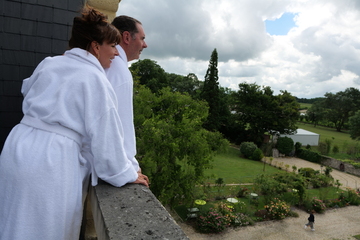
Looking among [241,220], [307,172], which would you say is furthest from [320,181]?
[241,220]

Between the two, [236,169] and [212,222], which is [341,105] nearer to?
[236,169]

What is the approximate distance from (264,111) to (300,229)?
19326 mm

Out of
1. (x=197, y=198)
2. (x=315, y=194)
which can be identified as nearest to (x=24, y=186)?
(x=197, y=198)

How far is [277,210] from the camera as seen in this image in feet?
51.1

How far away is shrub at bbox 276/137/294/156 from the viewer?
3034 cm

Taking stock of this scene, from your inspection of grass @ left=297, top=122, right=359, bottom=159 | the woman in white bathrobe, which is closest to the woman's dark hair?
the woman in white bathrobe

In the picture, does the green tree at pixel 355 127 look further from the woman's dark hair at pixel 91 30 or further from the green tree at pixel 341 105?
the woman's dark hair at pixel 91 30

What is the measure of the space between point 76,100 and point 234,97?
34.3 meters

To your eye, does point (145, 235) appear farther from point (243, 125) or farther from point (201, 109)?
point (243, 125)

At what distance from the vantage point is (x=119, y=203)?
1.32m

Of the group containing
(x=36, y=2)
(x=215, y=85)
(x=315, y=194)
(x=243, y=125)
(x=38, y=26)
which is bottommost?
(x=315, y=194)

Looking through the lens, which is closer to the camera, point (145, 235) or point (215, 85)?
point (145, 235)

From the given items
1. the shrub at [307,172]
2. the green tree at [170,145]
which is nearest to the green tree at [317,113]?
the shrub at [307,172]

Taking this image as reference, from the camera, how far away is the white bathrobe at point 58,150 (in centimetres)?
124
